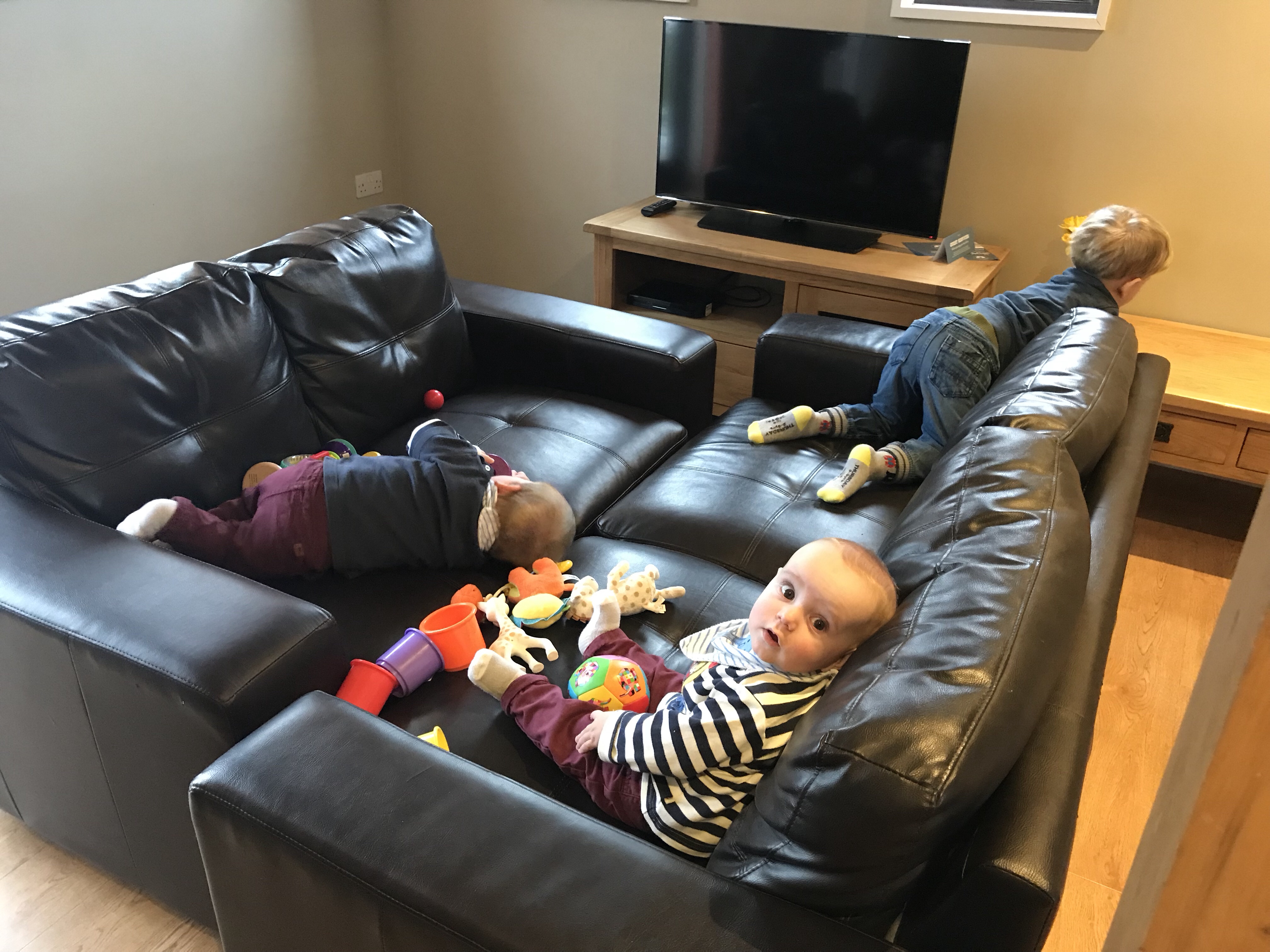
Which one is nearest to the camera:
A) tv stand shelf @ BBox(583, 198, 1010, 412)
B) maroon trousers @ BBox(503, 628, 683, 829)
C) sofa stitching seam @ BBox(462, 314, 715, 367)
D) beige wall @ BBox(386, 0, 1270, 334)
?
maroon trousers @ BBox(503, 628, 683, 829)

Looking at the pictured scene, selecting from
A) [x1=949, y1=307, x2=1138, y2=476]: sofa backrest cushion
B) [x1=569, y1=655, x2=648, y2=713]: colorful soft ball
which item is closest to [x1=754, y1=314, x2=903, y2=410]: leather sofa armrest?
A: [x1=949, y1=307, x2=1138, y2=476]: sofa backrest cushion

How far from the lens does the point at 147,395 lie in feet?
5.79

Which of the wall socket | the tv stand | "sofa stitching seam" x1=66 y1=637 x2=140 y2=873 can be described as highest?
the tv stand

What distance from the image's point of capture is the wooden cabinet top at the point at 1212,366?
2533mm

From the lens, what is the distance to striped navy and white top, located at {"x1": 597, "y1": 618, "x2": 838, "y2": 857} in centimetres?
118

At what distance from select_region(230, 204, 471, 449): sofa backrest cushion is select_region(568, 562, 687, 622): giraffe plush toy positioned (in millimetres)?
839

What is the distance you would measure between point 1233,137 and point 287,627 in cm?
289

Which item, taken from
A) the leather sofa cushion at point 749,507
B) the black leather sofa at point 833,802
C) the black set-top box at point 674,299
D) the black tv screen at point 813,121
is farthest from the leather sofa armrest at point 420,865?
the black tv screen at point 813,121

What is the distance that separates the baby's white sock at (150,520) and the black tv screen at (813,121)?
87.2 inches

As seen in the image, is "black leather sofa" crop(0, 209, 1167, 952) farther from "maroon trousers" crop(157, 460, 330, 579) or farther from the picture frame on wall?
the picture frame on wall

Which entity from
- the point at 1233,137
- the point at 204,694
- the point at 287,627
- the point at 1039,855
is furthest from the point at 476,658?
the point at 1233,137

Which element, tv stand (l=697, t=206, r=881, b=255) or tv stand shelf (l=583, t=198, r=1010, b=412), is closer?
tv stand shelf (l=583, t=198, r=1010, b=412)

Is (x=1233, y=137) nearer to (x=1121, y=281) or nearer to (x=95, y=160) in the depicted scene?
(x=1121, y=281)

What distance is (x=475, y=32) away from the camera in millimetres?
3779
